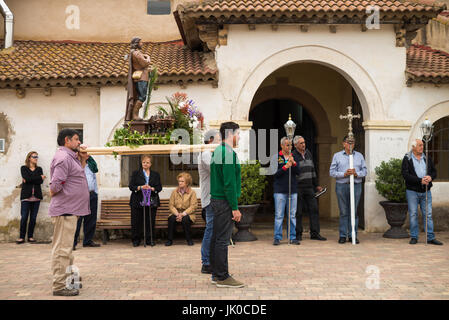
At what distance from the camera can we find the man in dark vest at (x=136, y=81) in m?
8.31

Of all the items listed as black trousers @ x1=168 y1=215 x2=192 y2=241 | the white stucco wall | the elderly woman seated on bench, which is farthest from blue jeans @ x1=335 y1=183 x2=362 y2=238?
black trousers @ x1=168 y1=215 x2=192 y2=241

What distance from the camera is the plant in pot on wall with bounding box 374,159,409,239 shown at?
10.6 meters

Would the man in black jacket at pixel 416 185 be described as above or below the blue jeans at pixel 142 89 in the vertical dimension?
below

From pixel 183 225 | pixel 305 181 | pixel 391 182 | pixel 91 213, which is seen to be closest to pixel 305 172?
pixel 305 181

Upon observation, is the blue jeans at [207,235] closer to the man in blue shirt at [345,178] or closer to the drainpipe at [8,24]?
the man in blue shirt at [345,178]

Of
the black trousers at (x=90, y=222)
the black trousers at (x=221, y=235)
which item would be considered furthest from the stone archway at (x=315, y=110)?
the black trousers at (x=221, y=235)

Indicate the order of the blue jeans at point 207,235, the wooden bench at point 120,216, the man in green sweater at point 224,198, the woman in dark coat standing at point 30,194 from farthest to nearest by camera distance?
the woman in dark coat standing at point 30,194
the wooden bench at point 120,216
the blue jeans at point 207,235
the man in green sweater at point 224,198

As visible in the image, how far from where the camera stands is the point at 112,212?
35.2ft

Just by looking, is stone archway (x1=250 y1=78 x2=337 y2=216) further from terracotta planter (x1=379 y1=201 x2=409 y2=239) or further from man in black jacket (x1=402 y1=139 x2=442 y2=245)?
man in black jacket (x1=402 y1=139 x2=442 y2=245)

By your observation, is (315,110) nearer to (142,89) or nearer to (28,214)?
(142,89)

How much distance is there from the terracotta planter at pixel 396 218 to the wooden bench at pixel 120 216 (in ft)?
12.6

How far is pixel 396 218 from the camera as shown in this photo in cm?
1071

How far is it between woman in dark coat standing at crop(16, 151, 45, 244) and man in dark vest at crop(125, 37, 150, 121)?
3696 mm

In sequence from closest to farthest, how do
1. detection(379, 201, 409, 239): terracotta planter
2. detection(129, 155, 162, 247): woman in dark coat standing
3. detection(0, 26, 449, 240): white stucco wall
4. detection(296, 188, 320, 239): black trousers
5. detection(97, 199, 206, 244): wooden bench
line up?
detection(129, 155, 162, 247): woman in dark coat standing → detection(296, 188, 320, 239): black trousers → detection(97, 199, 206, 244): wooden bench → detection(379, 201, 409, 239): terracotta planter → detection(0, 26, 449, 240): white stucco wall
